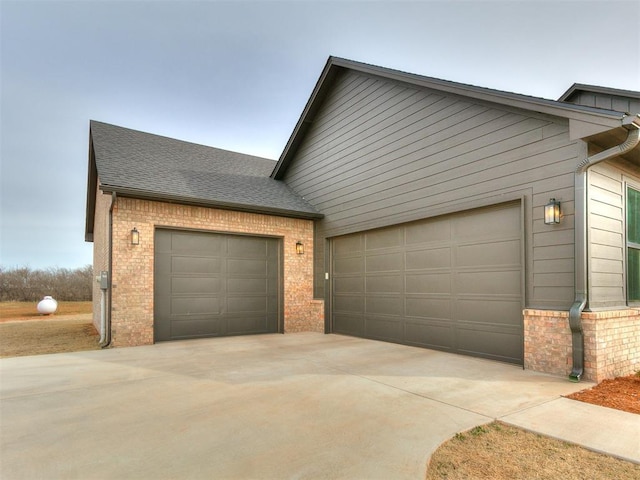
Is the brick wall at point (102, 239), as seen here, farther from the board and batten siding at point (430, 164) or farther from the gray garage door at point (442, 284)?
the gray garage door at point (442, 284)

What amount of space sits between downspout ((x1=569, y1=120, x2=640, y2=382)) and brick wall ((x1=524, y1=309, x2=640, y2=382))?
0.26 ft

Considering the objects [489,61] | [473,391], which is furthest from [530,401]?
[489,61]

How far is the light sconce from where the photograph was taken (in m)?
5.11

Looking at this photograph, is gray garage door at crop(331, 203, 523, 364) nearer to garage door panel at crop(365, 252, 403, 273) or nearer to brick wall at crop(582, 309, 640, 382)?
garage door panel at crop(365, 252, 403, 273)

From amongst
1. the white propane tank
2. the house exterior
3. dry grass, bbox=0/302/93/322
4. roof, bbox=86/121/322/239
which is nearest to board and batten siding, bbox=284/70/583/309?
the house exterior

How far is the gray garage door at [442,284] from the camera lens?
5.86 metres

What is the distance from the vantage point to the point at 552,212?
5.14m

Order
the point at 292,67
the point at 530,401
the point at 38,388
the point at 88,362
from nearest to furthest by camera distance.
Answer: the point at 530,401, the point at 38,388, the point at 88,362, the point at 292,67

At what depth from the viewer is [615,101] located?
823 centimetres

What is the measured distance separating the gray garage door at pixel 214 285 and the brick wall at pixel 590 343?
20.3 feet

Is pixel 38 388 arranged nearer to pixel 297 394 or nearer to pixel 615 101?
pixel 297 394

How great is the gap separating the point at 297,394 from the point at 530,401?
8.52 feet

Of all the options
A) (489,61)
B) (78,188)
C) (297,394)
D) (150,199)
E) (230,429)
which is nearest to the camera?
(230,429)

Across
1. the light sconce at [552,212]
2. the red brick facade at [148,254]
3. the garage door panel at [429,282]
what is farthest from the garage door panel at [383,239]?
the light sconce at [552,212]
